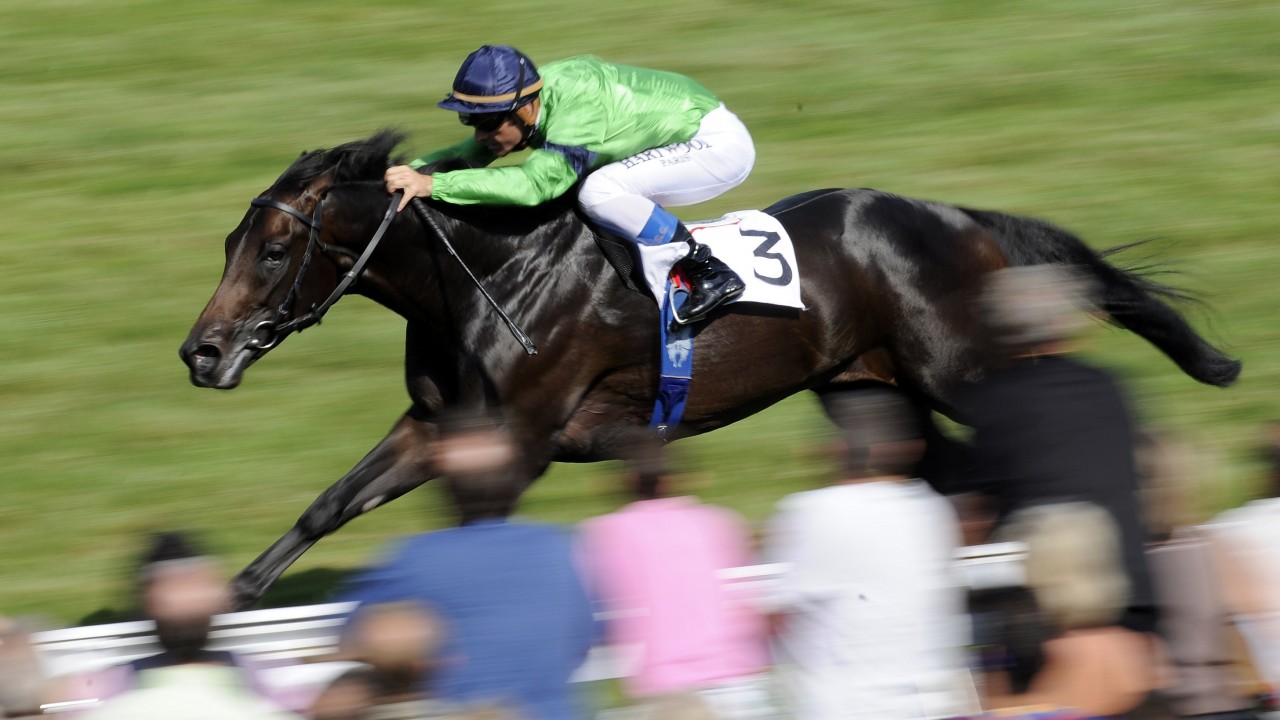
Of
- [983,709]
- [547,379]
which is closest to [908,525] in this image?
[983,709]

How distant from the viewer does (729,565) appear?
12.7 feet

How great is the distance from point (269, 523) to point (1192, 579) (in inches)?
168

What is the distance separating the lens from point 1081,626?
325 cm

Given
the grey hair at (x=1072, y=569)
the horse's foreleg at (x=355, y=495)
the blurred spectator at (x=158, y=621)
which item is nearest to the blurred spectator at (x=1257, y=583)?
the grey hair at (x=1072, y=569)

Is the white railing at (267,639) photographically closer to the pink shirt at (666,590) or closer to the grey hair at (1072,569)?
the pink shirt at (666,590)

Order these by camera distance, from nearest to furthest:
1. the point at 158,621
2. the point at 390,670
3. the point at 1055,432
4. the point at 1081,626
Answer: the point at 158,621
the point at 390,670
the point at 1081,626
the point at 1055,432

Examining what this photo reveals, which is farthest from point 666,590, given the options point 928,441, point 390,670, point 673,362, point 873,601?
point 928,441

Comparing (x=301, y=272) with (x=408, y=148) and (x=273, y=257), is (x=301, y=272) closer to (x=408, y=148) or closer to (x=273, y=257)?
(x=273, y=257)

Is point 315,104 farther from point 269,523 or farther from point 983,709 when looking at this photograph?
point 983,709

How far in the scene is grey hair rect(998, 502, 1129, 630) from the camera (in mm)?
3168

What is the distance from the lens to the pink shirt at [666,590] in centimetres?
361

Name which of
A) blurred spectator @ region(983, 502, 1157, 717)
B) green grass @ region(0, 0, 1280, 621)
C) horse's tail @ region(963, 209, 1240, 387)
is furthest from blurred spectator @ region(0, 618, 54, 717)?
horse's tail @ region(963, 209, 1240, 387)

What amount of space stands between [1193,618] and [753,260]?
2374 mm

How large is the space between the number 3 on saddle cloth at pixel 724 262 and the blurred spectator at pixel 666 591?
1964mm
